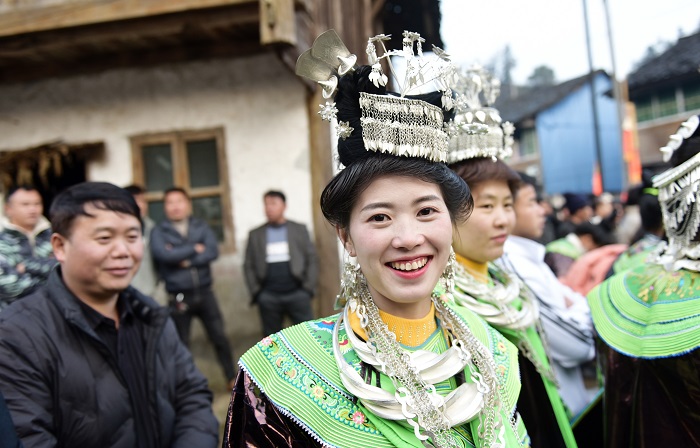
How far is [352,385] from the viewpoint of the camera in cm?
144

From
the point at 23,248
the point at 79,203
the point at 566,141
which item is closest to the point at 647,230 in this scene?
the point at 79,203

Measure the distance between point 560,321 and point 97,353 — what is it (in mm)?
2068

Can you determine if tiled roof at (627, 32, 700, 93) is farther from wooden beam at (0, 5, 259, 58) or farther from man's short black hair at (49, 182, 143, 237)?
man's short black hair at (49, 182, 143, 237)

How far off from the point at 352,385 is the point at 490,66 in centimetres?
188

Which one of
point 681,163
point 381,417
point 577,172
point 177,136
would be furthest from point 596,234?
point 577,172

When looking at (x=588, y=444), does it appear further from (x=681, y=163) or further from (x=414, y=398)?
(x=414, y=398)

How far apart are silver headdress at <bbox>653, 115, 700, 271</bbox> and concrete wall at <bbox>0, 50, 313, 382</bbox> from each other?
393cm

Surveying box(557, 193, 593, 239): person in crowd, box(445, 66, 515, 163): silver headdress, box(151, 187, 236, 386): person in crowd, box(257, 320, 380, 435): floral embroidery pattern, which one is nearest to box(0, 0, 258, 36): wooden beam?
box(151, 187, 236, 386): person in crowd

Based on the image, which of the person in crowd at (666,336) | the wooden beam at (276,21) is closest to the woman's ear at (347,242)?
the person in crowd at (666,336)

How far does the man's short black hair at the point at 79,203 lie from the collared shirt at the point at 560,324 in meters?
1.77

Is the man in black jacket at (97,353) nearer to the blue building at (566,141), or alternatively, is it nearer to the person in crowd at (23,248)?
the person in crowd at (23,248)

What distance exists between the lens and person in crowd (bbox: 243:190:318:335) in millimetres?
5363

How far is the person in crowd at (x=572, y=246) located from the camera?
14.4 ft

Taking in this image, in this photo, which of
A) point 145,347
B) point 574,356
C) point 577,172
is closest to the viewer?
point 145,347
